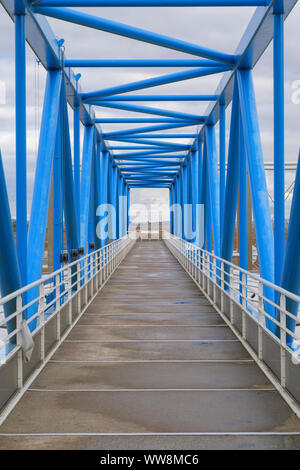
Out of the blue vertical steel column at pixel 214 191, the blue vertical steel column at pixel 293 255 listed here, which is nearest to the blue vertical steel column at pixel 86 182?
the blue vertical steel column at pixel 214 191

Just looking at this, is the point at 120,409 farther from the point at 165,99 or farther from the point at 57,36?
the point at 165,99

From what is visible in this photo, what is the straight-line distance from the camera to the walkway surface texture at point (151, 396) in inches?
156

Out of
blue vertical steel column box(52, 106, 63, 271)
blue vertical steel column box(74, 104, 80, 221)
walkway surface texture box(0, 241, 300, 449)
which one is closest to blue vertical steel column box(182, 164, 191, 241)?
blue vertical steel column box(74, 104, 80, 221)

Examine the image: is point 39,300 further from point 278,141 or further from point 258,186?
point 258,186

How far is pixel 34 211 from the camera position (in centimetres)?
921

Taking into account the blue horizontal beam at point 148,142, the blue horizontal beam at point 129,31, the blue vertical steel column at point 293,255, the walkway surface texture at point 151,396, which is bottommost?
the walkway surface texture at point 151,396

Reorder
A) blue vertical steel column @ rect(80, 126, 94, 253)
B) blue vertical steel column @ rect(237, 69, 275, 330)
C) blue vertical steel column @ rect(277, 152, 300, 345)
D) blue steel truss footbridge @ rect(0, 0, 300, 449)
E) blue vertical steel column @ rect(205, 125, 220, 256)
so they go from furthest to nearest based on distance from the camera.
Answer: blue vertical steel column @ rect(205, 125, 220, 256) → blue vertical steel column @ rect(80, 126, 94, 253) → blue vertical steel column @ rect(237, 69, 275, 330) → blue vertical steel column @ rect(277, 152, 300, 345) → blue steel truss footbridge @ rect(0, 0, 300, 449)

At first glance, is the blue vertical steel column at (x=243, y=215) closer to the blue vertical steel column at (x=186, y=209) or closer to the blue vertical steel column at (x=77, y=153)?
the blue vertical steel column at (x=77, y=153)

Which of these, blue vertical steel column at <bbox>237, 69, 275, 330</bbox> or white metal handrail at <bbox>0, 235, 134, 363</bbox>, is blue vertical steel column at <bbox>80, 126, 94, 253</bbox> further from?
blue vertical steel column at <bbox>237, 69, 275, 330</bbox>

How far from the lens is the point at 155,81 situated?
1331cm

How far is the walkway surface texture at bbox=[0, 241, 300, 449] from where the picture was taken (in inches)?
156

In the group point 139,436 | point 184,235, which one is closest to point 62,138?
point 139,436

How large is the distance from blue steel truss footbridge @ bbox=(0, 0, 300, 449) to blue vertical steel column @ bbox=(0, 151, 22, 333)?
0.06ft

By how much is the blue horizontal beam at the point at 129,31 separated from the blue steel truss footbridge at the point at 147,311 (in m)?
0.03
